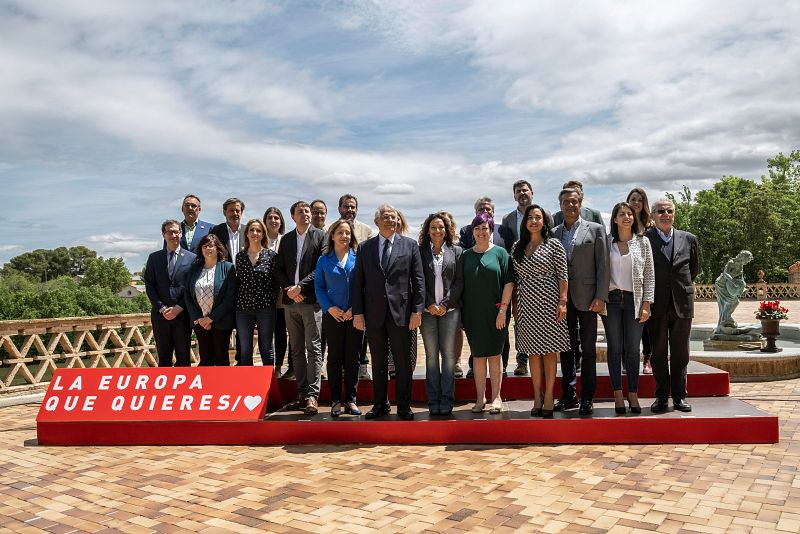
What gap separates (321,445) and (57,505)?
208 centimetres

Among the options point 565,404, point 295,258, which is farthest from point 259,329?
point 565,404

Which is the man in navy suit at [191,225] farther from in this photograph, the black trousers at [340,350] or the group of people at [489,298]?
the black trousers at [340,350]

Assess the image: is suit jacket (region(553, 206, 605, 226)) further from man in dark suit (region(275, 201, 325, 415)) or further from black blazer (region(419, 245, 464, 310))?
man in dark suit (region(275, 201, 325, 415))

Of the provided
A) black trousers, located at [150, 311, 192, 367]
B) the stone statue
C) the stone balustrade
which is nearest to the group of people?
black trousers, located at [150, 311, 192, 367]

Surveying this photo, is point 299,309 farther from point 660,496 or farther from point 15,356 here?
point 15,356

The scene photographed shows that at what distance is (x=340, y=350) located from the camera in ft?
18.9

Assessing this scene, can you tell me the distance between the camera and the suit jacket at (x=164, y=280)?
644cm

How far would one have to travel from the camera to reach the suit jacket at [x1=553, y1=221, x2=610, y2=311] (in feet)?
17.5

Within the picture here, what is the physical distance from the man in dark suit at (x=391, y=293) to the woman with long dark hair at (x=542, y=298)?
0.89m

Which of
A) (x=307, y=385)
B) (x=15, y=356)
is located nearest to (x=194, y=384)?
(x=307, y=385)

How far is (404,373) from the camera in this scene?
18.5 ft

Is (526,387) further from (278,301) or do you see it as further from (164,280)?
(164,280)

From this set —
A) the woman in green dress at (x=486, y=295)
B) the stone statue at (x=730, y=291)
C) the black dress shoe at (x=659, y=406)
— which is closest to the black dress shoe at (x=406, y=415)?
the woman in green dress at (x=486, y=295)

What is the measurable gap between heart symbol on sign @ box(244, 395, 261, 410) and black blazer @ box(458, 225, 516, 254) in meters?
2.41
